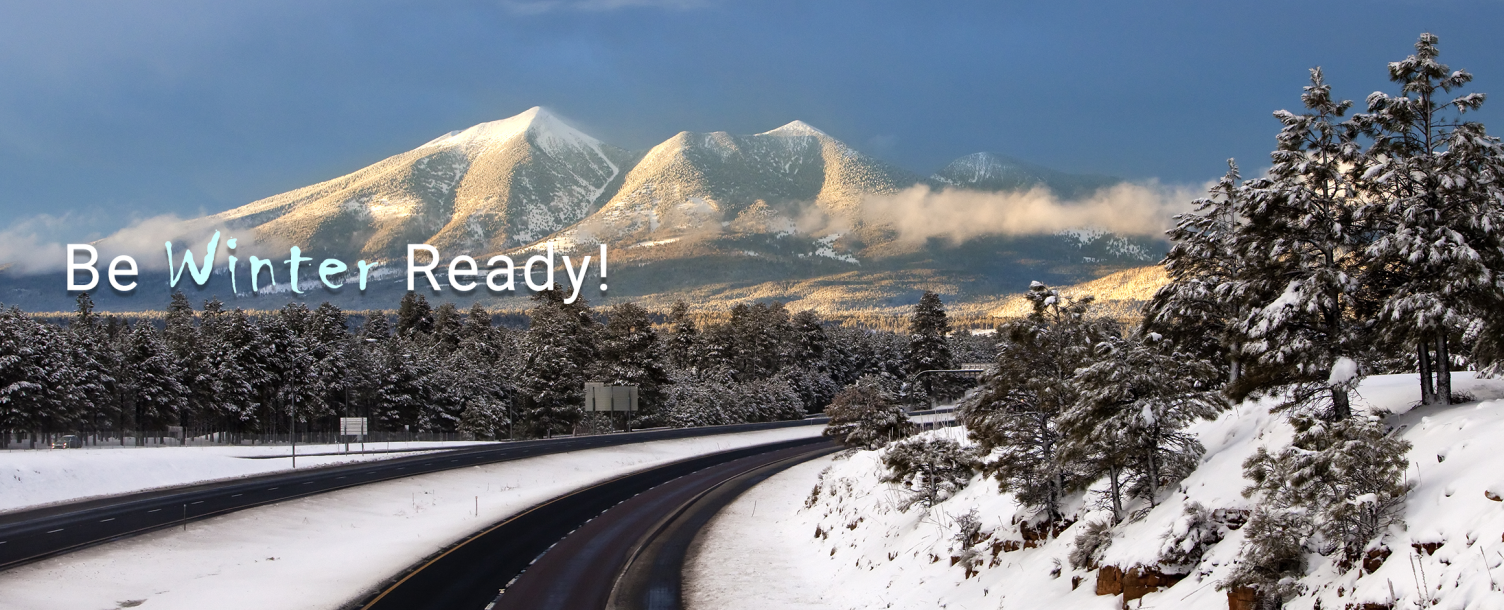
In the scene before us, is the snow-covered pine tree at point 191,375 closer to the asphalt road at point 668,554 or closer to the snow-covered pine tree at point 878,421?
the asphalt road at point 668,554

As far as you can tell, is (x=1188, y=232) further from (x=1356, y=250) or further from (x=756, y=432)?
(x=756, y=432)

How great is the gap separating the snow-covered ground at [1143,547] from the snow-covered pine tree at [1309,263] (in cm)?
112

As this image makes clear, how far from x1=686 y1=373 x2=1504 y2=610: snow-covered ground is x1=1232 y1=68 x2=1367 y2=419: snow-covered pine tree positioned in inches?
43.9

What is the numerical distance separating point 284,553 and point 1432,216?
3274 centimetres

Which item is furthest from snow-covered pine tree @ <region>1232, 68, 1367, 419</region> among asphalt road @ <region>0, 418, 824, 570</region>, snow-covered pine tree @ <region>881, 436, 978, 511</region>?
asphalt road @ <region>0, 418, 824, 570</region>

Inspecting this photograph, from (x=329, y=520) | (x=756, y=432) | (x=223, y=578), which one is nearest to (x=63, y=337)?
(x=756, y=432)

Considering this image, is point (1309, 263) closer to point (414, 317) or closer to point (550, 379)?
point (550, 379)

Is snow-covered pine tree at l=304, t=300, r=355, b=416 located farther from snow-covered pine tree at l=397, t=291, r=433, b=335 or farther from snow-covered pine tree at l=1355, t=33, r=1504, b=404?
snow-covered pine tree at l=1355, t=33, r=1504, b=404

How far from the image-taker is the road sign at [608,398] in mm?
100312

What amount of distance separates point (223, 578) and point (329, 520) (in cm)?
1163

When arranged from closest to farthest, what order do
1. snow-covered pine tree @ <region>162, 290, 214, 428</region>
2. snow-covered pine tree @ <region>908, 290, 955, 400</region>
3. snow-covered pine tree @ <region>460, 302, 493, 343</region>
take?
snow-covered pine tree @ <region>162, 290, 214, 428</region>
snow-covered pine tree @ <region>908, 290, 955, 400</region>
snow-covered pine tree @ <region>460, 302, 493, 343</region>

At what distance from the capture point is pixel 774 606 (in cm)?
2428

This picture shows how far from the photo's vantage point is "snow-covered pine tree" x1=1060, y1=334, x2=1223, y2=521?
16.6 metres

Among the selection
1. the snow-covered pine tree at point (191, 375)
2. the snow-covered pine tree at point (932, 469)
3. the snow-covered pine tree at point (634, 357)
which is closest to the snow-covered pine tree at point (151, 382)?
the snow-covered pine tree at point (191, 375)
